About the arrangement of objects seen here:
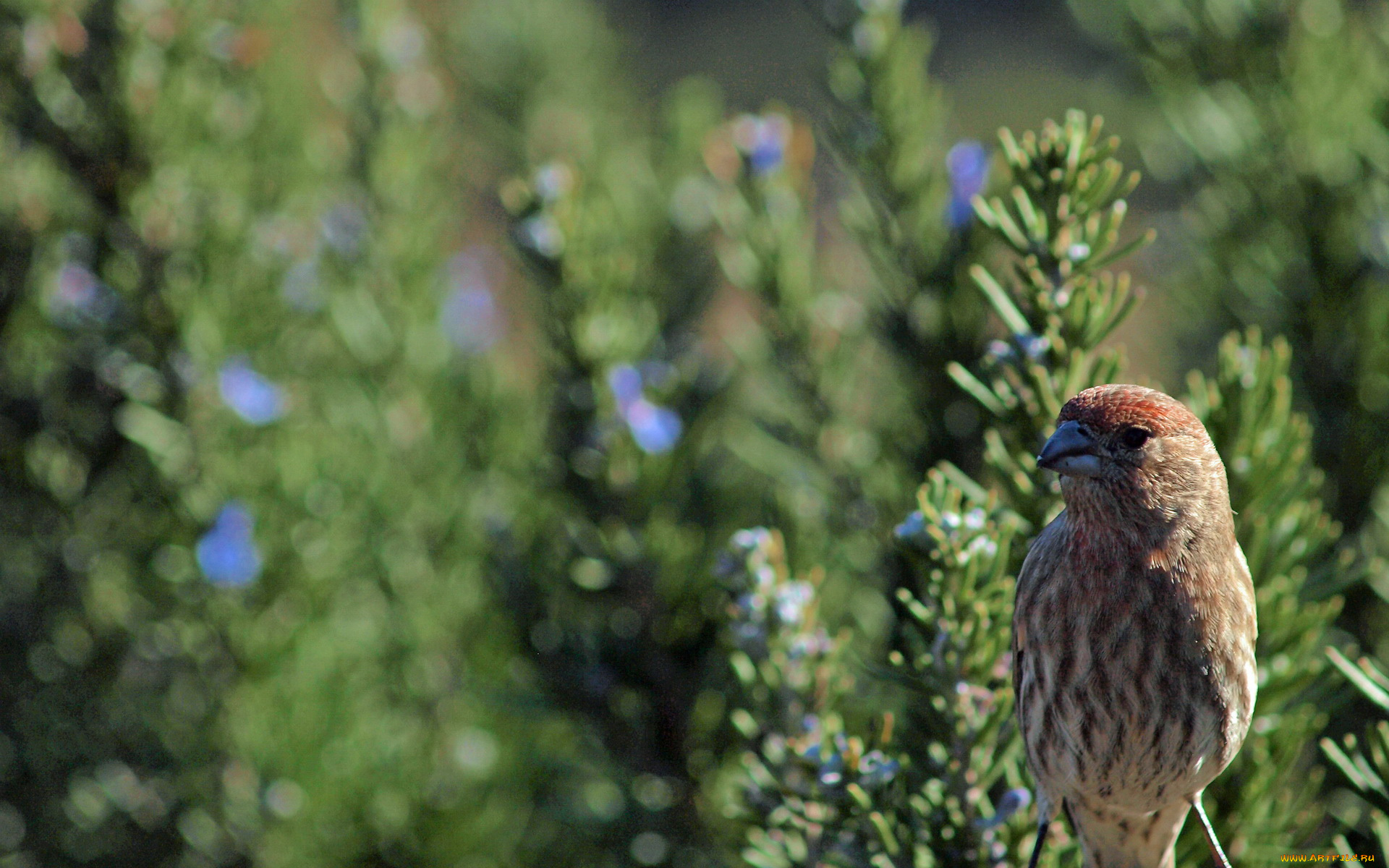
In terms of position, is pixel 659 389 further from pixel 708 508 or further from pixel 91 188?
pixel 91 188

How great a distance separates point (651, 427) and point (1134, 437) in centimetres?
63

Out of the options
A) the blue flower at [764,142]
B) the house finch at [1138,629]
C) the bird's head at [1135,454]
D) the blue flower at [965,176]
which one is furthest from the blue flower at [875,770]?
the blue flower at [764,142]

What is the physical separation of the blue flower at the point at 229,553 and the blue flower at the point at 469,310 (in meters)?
0.59

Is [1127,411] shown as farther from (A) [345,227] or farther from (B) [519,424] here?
(A) [345,227]

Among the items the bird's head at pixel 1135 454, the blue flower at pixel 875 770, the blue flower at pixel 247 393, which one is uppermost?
the bird's head at pixel 1135 454

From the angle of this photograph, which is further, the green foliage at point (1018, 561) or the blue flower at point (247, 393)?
the blue flower at point (247, 393)

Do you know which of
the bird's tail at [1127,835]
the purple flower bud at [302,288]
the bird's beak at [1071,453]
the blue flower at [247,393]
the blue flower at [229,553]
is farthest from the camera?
the purple flower bud at [302,288]

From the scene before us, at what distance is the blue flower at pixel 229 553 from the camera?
4.85ft

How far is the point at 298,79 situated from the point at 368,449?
0.94 metres

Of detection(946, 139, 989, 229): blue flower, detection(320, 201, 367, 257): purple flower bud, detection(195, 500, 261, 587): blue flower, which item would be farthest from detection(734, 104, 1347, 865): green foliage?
detection(320, 201, 367, 257): purple flower bud

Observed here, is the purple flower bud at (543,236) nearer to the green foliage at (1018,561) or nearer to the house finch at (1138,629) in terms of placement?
the green foliage at (1018,561)

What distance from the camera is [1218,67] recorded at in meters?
1.69

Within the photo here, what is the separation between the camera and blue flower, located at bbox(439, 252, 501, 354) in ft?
6.83

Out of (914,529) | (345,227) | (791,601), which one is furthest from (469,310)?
(914,529)
